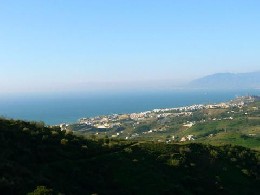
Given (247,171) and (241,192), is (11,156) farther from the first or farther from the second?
(247,171)

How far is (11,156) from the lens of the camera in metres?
31.0

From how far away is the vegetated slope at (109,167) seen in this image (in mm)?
28516

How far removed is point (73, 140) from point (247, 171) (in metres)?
19.9

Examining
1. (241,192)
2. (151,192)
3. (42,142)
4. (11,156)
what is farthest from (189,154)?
(11,156)

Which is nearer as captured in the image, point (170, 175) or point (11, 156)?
point (11, 156)

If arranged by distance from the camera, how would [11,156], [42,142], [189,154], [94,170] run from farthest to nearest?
[189,154] < [42,142] < [94,170] < [11,156]

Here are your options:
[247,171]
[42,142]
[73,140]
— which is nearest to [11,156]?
[42,142]

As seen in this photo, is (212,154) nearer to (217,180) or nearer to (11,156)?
(217,180)

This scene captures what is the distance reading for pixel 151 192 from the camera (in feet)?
105

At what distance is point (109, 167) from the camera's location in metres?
34.8

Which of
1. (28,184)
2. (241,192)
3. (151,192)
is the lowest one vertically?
(241,192)

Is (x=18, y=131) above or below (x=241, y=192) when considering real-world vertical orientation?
above

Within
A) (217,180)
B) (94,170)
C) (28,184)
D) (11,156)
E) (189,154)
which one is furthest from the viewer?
(189,154)

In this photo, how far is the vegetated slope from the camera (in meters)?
28.5
